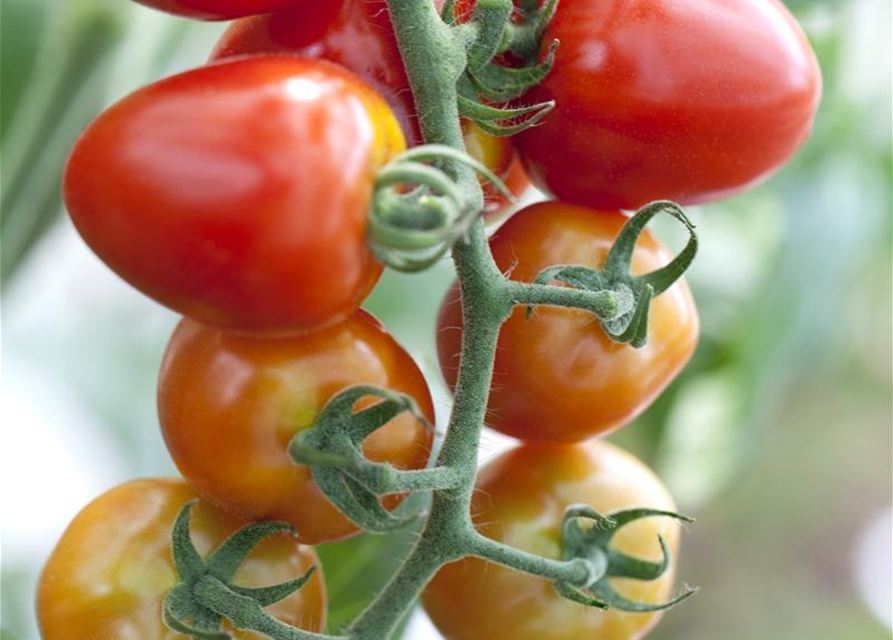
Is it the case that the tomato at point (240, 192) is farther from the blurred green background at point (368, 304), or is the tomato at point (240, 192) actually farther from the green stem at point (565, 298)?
the blurred green background at point (368, 304)

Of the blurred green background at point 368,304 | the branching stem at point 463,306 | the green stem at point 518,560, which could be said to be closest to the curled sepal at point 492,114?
the branching stem at point 463,306

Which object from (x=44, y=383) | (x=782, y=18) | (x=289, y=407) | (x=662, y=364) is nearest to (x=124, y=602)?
(x=289, y=407)

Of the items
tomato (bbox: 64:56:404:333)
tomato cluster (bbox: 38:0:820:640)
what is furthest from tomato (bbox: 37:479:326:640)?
tomato (bbox: 64:56:404:333)

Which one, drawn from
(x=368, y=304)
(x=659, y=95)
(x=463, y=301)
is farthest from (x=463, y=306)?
(x=368, y=304)

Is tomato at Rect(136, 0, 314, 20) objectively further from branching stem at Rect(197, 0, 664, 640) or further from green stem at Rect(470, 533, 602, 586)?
green stem at Rect(470, 533, 602, 586)

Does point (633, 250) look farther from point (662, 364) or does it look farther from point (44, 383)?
point (44, 383)

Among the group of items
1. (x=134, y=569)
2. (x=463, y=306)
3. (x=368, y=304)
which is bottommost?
(x=368, y=304)

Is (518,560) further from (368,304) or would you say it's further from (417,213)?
(368,304)
